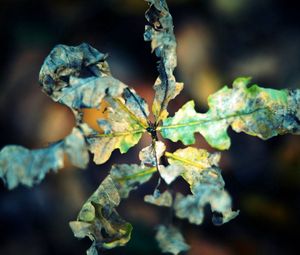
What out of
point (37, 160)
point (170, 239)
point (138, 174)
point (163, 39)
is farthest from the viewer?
point (170, 239)

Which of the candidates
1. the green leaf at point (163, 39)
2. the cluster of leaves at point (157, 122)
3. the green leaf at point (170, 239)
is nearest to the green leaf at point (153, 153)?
the cluster of leaves at point (157, 122)

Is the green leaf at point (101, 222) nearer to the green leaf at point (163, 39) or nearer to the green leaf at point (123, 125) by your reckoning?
the green leaf at point (123, 125)

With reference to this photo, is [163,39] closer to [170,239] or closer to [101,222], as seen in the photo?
[101,222]

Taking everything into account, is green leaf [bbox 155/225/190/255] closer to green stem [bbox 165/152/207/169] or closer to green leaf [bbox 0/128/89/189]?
green stem [bbox 165/152/207/169]

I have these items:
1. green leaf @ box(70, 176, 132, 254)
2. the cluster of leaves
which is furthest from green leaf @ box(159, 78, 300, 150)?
green leaf @ box(70, 176, 132, 254)

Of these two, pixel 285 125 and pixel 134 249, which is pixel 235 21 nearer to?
pixel 134 249

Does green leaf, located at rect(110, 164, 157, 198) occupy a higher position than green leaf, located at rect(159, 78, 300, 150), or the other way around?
green leaf, located at rect(159, 78, 300, 150)

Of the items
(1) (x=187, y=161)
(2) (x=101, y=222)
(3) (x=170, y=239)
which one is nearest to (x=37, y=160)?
(2) (x=101, y=222)
